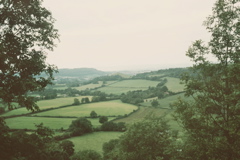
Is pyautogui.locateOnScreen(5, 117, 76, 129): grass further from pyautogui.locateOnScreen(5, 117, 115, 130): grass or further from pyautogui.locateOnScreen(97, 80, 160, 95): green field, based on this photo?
pyautogui.locateOnScreen(97, 80, 160, 95): green field

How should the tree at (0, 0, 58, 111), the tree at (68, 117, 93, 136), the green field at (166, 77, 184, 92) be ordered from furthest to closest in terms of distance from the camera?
1. the green field at (166, 77, 184, 92)
2. the tree at (68, 117, 93, 136)
3. the tree at (0, 0, 58, 111)

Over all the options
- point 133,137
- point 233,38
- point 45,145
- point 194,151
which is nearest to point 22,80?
point 45,145

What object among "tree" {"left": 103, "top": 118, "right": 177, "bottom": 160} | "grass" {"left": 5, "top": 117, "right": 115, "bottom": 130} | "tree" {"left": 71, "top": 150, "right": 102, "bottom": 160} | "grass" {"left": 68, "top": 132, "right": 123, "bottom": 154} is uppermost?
"tree" {"left": 103, "top": 118, "right": 177, "bottom": 160}

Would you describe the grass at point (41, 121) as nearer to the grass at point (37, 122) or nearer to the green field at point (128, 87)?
the grass at point (37, 122)

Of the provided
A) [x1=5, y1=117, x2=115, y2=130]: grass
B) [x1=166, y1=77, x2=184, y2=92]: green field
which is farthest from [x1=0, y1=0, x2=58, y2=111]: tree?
[x1=166, y1=77, x2=184, y2=92]: green field

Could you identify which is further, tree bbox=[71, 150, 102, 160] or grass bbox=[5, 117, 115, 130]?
grass bbox=[5, 117, 115, 130]

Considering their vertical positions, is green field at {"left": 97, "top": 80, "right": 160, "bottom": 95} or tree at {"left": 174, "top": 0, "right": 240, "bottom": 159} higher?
tree at {"left": 174, "top": 0, "right": 240, "bottom": 159}

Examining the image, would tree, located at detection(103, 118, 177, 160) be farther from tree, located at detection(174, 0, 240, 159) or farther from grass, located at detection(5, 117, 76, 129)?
grass, located at detection(5, 117, 76, 129)

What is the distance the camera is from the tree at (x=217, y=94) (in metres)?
11.3

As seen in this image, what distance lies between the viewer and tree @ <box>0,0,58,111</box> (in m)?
9.27

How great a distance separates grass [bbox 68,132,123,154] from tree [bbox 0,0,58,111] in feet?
101

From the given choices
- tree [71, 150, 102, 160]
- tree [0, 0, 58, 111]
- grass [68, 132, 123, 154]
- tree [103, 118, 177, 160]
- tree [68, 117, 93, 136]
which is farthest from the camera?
tree [68, 117, 93, 136]

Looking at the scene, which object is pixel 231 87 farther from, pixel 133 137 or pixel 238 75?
pixel 133 137

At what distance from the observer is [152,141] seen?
23.1 metres
